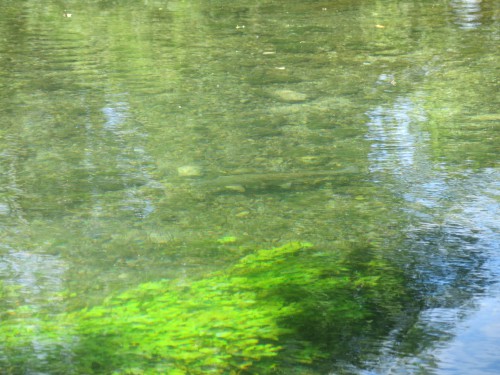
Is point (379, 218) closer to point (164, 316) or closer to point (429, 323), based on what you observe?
point (429, 323)

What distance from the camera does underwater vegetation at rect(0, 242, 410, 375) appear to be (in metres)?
2.21

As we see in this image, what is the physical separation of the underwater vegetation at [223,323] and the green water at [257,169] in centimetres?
3

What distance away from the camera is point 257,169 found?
391 cm

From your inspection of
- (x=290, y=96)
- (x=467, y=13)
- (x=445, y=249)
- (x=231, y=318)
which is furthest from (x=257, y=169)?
(x=467, y=13)

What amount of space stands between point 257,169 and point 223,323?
1.60 m

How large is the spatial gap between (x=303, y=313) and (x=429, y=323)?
15.5 inches

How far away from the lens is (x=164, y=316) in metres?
2.45

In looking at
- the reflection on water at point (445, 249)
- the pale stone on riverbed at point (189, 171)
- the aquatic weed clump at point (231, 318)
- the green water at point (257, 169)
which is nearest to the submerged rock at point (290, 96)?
the green water at point (257, 169)

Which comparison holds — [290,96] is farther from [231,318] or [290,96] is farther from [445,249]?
[231,318]

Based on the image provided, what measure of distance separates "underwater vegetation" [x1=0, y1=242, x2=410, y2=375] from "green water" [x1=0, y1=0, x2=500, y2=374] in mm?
33

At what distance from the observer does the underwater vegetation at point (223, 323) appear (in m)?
2.21

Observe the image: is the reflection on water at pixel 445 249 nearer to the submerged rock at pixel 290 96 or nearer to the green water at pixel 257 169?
the green water at pixel 257 169

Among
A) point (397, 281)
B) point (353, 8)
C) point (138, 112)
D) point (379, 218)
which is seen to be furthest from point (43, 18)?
point (397, 281)

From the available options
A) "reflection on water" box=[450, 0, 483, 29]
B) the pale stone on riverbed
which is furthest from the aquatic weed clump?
"reflection on water" box=[450, 0, 483, 29]
